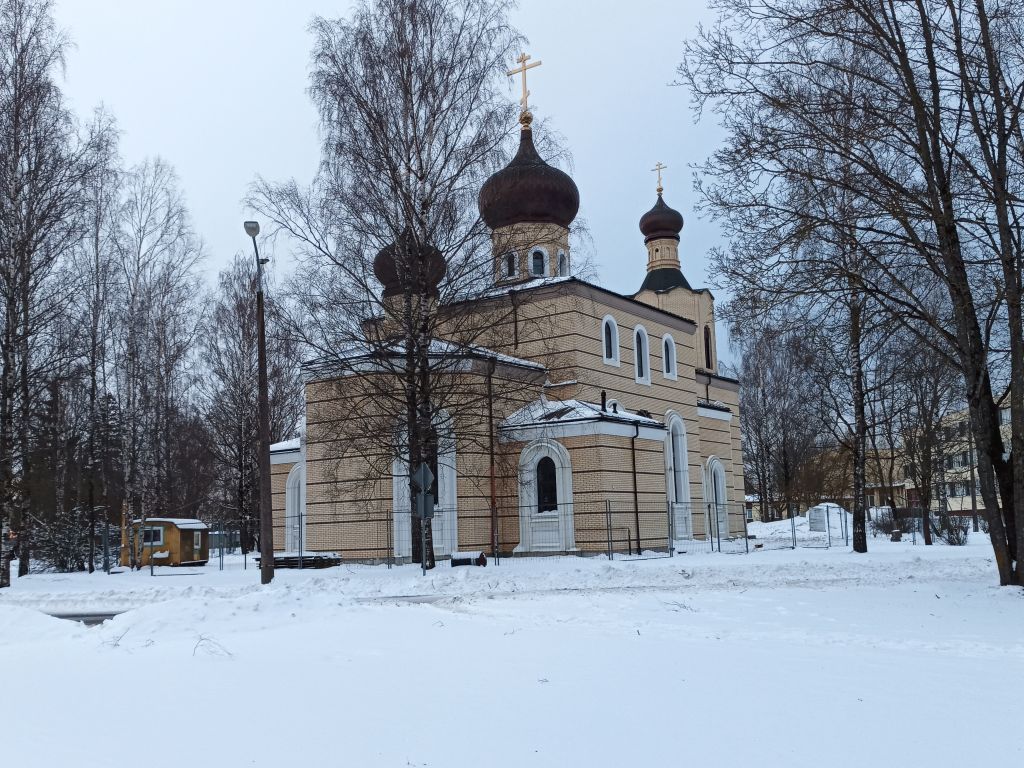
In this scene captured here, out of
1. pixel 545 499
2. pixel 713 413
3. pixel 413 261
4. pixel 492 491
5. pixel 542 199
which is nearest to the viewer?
pixel 413 261

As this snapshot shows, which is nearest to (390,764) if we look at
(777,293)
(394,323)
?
(777,293)

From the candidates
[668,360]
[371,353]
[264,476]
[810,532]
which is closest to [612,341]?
[668,360]

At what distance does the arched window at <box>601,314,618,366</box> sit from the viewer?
90.4 feet

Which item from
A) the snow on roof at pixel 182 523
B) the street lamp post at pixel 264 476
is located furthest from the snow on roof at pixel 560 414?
the snow on roof at pixel 182 523

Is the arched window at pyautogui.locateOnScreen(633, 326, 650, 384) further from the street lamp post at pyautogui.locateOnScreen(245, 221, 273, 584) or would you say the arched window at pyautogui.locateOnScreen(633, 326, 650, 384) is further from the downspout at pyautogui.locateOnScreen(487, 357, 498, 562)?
the street lamp post at pyautogui.locateOnScreen(245, 221, 273, 584)


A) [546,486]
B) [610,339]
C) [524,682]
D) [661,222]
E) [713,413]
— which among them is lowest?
[524,682]

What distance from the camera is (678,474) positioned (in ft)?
103

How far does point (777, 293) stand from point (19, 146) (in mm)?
15800

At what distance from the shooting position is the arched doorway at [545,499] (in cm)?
2392

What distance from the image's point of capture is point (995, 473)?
1439cm

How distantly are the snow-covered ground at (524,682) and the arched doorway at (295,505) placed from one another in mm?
12441

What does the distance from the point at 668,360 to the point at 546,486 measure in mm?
9070

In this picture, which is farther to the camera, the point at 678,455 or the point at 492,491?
the point at 678,455

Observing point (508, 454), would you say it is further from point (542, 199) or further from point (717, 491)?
point (717, 491)
